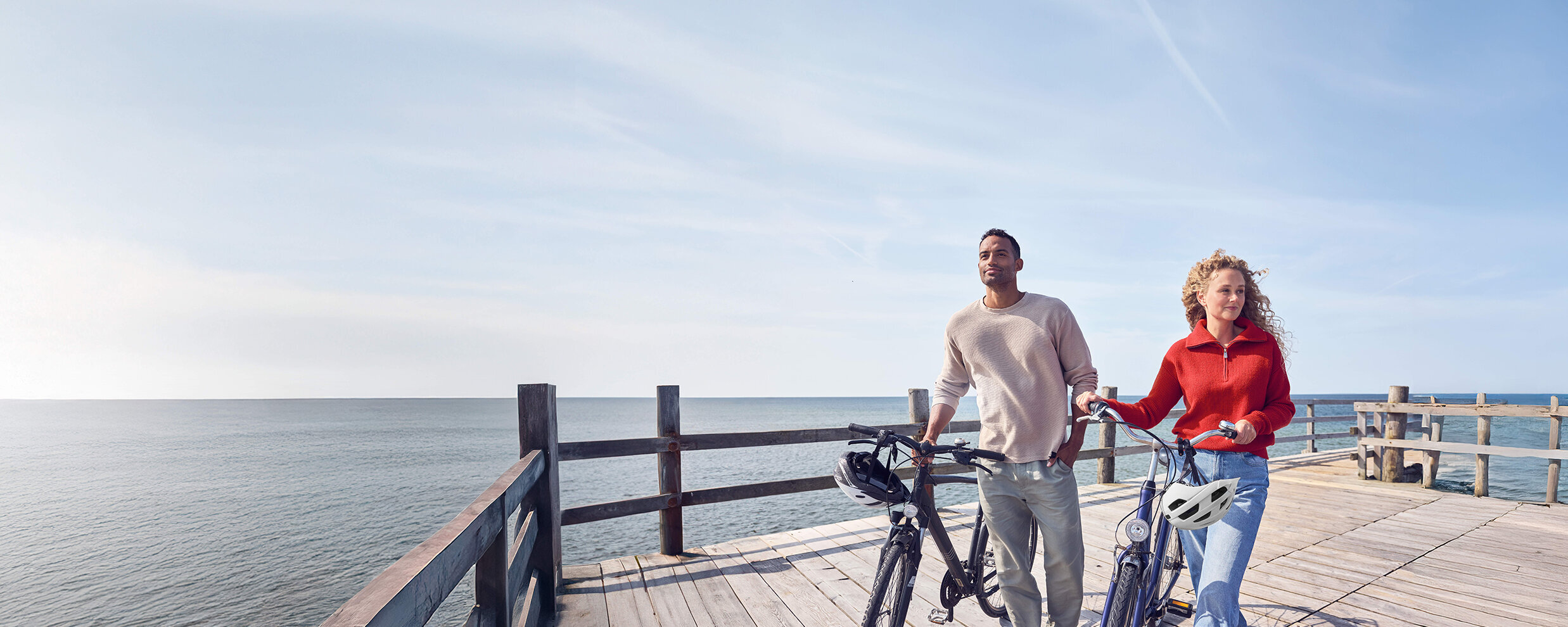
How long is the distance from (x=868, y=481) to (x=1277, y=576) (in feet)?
11.6

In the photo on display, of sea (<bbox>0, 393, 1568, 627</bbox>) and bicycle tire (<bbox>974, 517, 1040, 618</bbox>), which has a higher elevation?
bicycle tire (<bbox>974, 517, 1040, 618</bbox>)

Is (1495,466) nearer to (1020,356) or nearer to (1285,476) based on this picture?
(1285,476)

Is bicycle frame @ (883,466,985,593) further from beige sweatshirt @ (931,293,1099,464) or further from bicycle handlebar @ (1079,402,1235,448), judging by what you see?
bicycle handlebar @ (1079,402,1235,448)

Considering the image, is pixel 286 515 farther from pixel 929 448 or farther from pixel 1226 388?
pixel 1226 388

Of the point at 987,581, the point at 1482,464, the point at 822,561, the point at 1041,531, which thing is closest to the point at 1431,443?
the point at 1482,464

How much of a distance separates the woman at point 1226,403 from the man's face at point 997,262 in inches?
21.6

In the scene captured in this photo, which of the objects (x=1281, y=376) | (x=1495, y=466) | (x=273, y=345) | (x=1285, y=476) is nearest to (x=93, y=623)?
(x=1281, y=376)

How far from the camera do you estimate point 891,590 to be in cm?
257

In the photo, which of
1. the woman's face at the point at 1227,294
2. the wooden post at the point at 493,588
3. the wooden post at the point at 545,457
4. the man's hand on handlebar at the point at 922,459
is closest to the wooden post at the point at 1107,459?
the woman's face at the point at 1227,294

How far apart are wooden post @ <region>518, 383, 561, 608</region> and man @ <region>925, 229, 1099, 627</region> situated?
224 cm

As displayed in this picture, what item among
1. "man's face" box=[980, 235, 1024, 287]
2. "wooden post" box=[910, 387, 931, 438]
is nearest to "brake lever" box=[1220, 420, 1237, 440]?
"man's face" box=[980, 235, 1024, 287]

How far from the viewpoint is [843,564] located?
15.3ft

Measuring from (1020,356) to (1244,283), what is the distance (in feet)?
2.98

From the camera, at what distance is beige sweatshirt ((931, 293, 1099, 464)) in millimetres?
2705
